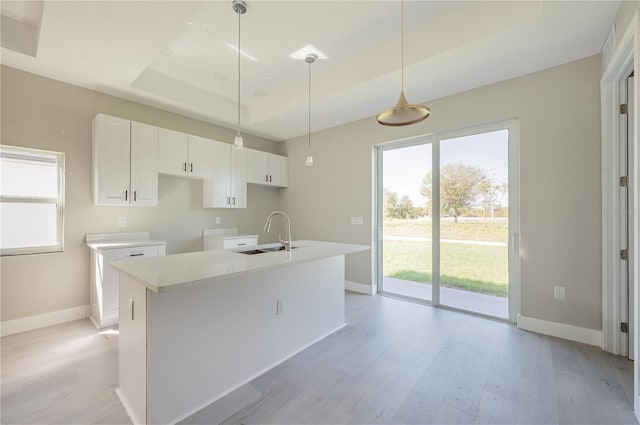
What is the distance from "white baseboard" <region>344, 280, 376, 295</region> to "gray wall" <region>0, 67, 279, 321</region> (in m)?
2.80

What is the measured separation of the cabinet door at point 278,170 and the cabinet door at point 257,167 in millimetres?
117

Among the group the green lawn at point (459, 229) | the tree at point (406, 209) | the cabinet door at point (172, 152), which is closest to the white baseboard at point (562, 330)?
the green lawn at point (459, 229)

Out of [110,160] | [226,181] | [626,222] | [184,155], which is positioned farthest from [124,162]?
[626,222]

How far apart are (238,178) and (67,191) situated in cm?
210

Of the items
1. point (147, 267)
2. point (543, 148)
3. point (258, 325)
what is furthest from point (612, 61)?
point (147, 267)

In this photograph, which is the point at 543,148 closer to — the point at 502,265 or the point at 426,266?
Result: the point at 502,265

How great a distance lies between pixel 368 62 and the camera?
2.93 m

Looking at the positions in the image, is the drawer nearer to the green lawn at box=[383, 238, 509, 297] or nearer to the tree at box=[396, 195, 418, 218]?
the green lawn at box=[383, 238, 509, 297]

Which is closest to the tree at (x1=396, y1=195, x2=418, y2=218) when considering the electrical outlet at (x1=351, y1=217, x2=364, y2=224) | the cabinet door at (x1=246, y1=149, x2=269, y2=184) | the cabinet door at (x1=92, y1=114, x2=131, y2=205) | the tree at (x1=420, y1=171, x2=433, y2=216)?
the tree at (x1=420, y1=171, x2=433, y2=216)

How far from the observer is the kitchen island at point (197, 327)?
1.50 m

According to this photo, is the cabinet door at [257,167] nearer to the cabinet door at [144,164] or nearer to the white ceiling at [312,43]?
the white ceiling at [312,43]

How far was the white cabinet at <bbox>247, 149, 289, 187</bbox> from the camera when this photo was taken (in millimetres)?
4609

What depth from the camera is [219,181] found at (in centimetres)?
415

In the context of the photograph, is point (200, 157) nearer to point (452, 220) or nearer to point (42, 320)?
point (42, 320)
